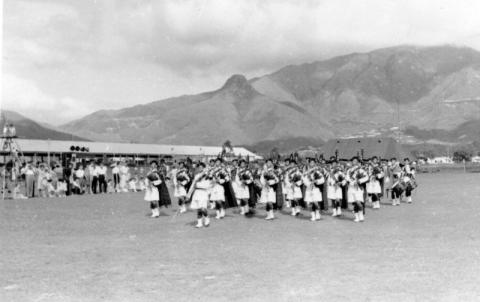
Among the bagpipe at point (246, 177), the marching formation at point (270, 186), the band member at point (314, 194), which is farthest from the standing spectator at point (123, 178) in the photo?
the band member at point (314, 194)

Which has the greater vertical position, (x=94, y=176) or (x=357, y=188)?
(x=94, y=176)

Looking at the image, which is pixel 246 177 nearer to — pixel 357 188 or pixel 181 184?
pixel 181 184

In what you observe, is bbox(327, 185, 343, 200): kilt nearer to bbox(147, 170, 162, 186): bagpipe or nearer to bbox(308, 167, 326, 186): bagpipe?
bbox(308, 167, 326, 186): bagpipe

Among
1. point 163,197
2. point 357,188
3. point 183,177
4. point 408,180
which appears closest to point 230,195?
point 163,197

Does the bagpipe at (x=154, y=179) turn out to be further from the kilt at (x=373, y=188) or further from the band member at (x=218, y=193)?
the kilt at (x=373, y=188)

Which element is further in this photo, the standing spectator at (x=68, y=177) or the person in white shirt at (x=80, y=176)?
the person in white shirt at (x=80, y=176)

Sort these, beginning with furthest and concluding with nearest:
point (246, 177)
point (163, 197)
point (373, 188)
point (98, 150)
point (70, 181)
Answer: point (98, 150)
point (70, 181)
point (373, 188)
point (163, 197)
point (246, 177)

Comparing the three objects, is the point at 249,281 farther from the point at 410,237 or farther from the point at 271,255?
the point at 410,237

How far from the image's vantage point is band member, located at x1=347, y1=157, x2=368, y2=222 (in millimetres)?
16375

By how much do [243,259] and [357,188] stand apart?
7.88 metres

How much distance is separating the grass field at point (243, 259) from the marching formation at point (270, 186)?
0.79 meters

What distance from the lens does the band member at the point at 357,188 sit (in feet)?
53.7

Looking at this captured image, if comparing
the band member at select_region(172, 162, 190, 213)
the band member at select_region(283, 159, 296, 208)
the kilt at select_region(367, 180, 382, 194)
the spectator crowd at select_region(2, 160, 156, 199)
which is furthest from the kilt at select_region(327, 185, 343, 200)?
the spectator crowd at select_region(2, 160, 156, 199)

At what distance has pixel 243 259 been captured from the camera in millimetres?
Result: 9820
